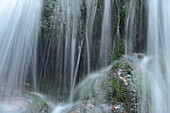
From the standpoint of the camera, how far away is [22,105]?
12.2 ft

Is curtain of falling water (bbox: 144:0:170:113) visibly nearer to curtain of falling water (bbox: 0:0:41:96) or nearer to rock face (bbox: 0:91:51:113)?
rock face (bbox: 0:91:51:113)

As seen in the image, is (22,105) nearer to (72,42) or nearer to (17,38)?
(17,38)

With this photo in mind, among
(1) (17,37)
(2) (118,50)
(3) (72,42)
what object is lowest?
(2) (118,50)

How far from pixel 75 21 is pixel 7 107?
10.5ft

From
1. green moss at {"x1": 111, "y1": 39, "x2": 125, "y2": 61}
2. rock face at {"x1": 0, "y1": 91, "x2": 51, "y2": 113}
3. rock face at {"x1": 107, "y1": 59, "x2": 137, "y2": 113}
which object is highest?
green moss at {"x1": 111, "y1": 39, "x2": 125, "y2": 61}

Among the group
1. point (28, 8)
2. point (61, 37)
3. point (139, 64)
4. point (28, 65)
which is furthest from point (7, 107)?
point (139, 64)

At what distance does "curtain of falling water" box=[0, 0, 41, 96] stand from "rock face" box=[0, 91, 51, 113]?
67 centimetres

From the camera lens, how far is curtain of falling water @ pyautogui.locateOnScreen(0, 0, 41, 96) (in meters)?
4.72

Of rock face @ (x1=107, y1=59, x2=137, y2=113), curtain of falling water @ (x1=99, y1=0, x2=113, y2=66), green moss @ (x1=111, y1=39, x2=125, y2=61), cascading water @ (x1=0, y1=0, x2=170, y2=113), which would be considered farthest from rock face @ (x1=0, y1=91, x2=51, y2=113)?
green moss @ (x1=111, y1=39, x2=125, y2=61)

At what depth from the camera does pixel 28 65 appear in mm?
5289

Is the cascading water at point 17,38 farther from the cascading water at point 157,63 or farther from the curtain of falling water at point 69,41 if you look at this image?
the cascading water at point 157,63

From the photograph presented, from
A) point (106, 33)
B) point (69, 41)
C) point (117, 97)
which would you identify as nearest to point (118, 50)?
point (106, 33)

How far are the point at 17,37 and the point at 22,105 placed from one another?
222cm

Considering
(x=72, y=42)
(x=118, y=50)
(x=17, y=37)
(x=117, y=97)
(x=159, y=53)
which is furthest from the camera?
(x=72, y=42)
